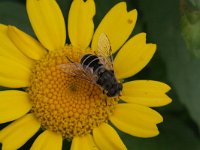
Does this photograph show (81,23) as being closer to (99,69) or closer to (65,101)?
(99,69)

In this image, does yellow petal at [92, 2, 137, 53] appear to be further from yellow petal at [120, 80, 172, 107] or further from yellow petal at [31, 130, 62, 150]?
yellow petal at [31, 130, 62, 150]

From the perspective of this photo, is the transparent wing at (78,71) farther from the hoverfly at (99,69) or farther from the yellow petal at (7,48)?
the yellow petal at (7,48)

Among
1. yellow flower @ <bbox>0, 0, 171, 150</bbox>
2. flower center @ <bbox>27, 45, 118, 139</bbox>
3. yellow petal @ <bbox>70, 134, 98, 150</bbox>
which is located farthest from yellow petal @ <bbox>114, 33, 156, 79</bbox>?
yellow petal @ <bbox>70, 134, 98, 150</bbox>

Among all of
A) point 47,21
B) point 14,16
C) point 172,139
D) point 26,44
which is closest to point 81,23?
point 47,21

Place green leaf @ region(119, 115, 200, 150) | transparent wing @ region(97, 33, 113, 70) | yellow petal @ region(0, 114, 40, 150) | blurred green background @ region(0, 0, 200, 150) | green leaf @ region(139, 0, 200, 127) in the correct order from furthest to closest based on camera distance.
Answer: green leaf @ region(119, 115, 200, 150), green leaf @ region(139, 0, 200, 127), blurred green background @ region(0, 0, 200, 150), transparent wing @ region(97, 33, 113, 70), yellow petal @ region(0, 114, 40, 150)

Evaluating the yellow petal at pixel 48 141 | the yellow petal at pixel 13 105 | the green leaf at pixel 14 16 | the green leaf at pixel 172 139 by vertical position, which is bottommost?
the green leaf at pixel 172 139

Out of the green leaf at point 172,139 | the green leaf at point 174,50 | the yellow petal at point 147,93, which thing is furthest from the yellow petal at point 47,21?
the green leaf at point 172,139
